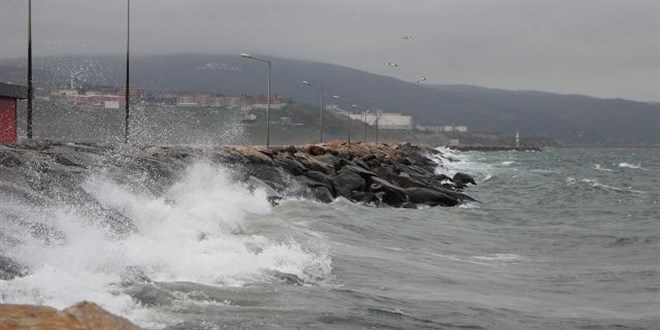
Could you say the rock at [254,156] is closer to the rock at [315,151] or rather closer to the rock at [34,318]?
the rock at [315,151]

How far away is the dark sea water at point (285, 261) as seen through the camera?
9.95 metres

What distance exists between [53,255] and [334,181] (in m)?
21.2

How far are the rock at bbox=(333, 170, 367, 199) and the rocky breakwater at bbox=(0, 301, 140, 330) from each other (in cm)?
2469

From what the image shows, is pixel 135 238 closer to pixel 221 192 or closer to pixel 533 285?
pixel 533 285

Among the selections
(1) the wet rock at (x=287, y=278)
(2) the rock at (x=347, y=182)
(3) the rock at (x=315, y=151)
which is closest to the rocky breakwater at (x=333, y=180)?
(2) the rock at (x=347, y=182)

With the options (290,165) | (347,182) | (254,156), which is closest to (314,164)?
(347,182)

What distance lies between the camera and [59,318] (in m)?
5.94

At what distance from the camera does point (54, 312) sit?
6016 mm

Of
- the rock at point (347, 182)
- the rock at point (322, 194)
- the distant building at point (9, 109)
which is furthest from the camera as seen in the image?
the rock at point (347, 182)

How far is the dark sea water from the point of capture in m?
9.95

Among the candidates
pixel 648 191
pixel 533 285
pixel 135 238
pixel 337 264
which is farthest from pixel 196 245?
pixel 648 191

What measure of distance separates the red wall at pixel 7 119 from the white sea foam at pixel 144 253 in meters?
10.5

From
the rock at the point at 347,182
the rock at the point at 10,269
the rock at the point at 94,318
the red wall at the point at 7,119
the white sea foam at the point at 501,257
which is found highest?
the red wall at the point at 7,119

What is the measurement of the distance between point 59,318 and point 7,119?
24969 mm
